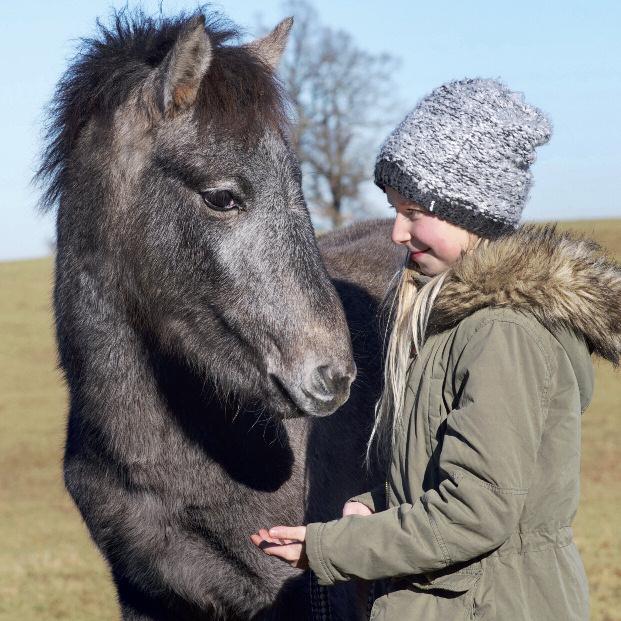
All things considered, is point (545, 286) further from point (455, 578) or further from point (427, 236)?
point (455, 578)

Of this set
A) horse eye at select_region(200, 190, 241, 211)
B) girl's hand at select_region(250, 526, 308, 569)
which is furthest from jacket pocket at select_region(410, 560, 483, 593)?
horse eye at select_region(200, 190, 241, 211)

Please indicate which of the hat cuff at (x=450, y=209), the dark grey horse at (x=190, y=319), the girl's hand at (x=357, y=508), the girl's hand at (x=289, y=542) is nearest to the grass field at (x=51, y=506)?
the hat cuff at (x=450, y=209)

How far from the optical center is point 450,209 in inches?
111

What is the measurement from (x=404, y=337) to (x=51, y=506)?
11486 mm

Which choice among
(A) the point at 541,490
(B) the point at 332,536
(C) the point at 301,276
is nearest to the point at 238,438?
(C) the point at 301,276

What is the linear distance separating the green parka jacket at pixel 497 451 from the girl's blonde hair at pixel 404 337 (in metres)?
0.07

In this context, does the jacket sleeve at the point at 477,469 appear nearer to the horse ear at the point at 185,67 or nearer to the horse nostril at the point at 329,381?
the horse nostril at the point at 329,381

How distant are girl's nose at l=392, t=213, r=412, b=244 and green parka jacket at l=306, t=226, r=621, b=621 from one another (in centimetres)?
24

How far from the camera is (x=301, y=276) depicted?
10.8 ft

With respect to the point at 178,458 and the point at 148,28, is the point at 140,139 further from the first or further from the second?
the point at 178,458

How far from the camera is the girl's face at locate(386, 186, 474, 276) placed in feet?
9.42

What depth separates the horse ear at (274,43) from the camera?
13.6ft

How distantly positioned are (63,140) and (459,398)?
2.12 m

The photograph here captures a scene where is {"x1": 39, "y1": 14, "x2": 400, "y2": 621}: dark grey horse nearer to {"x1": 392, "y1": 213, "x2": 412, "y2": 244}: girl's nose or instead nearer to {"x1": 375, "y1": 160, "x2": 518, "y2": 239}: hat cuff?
{"x1": 392, "y1": 213, "x2": 412, "y2": 244}: girl's nose
